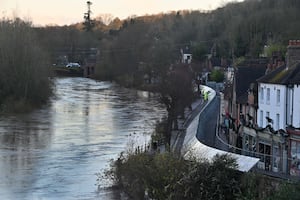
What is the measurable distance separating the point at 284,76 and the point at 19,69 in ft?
119

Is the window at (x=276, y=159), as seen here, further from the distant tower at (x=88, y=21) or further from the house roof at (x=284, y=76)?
the distant tower at (x=88, y=21)

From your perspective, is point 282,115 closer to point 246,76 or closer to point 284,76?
point 284,76

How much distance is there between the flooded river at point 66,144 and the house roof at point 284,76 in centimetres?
826

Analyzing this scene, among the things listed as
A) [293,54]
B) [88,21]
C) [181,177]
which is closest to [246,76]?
[293,54]

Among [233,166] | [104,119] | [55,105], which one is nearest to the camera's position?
[233,166]

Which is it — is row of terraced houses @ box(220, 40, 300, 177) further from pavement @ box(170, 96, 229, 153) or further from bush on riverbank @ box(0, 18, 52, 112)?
bush on riverbank @ box(0, 18, 52, 112)

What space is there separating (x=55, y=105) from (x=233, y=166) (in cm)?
4518

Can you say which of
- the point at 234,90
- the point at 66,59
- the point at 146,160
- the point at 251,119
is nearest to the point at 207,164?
the point at 146,160

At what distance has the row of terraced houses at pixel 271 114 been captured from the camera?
23.2m

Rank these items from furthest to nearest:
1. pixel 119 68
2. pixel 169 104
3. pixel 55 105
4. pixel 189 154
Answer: pixel 119 68 < pixel 55 105 < pixel 169 104 < pixel 189 154

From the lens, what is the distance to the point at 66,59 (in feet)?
462

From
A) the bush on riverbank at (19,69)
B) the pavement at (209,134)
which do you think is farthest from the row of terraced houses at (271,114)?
the bush on riverbank at (19,69)

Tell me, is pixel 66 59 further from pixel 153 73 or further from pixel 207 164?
pixel 207 164

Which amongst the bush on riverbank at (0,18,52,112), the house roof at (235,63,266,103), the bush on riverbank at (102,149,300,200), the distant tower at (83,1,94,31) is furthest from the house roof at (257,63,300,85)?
the distant tower at (83,1,94,31)
